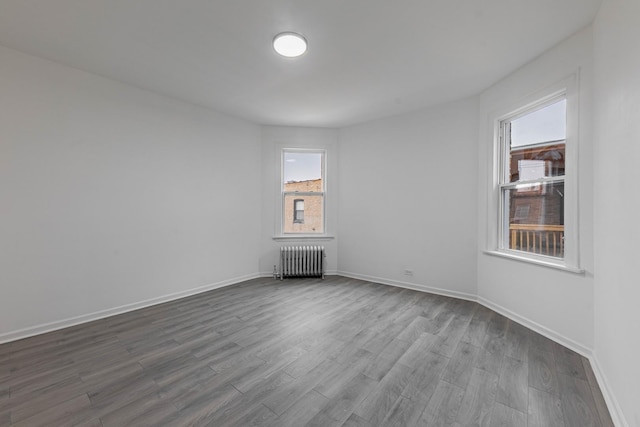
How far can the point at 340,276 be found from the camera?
16.3ft

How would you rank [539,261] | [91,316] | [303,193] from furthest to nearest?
1. [303,193]
2. [91,316]
3. [539,261]

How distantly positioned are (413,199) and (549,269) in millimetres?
1915

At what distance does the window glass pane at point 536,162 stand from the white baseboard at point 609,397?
65.6 inches

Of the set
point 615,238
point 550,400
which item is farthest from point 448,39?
point 550,400

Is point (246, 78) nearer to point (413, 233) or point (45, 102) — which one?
point (45, 102)

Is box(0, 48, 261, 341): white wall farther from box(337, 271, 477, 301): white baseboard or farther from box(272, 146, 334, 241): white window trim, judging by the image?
box(337, 271, 477, 301): white baseboard

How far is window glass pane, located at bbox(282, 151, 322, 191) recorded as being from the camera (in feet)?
16.6

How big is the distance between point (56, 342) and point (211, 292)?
1.71m

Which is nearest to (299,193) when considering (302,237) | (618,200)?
(302,237)

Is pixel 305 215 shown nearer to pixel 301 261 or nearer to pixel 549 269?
pixel 301 261

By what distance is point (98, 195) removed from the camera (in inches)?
121

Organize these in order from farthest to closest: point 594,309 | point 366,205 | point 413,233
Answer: point 366,205 < point 413,233 < point 594,309

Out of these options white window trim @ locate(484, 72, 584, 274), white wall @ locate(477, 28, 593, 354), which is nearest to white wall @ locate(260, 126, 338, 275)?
white wall @ locate(477, 28, 593, 354)

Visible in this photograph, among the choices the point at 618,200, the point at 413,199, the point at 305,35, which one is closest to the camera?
the point at 618,200
